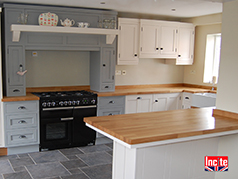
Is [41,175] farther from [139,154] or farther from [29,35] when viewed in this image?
[29,35]

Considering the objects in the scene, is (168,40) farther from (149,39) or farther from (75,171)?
(75,171)

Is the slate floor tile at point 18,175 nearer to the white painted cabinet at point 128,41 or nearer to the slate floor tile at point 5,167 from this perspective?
the slate floor tile at point 5,167

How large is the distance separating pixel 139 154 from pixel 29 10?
3.24 meters

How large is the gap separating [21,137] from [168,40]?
11.2ft

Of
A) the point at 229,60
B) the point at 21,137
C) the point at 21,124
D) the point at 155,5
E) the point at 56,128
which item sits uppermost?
the point at 155,5

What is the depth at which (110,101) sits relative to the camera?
5199 mm

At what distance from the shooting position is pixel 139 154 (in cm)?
249

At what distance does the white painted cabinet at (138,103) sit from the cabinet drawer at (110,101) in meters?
0.12

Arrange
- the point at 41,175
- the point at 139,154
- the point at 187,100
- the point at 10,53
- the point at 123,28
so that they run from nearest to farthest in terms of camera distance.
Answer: the point at 139,154 < the point at 41,175 < the point at 10,53 < the point at 123,28 < the point at 187,100

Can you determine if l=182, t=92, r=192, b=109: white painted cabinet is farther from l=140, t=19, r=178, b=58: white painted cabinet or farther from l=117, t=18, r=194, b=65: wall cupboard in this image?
l=140, t=19, r=178, b=58: white painted cabinet

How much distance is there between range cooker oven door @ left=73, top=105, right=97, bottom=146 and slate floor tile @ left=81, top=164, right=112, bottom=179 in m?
0.92

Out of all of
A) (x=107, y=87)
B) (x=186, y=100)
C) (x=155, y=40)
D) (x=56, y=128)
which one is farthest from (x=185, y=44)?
(x=56, y=128)

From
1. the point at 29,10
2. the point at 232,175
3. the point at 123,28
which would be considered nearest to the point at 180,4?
the point at 123,28

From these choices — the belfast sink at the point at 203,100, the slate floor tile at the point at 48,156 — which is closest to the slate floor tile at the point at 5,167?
the slate floor tile at the point at 48,156
